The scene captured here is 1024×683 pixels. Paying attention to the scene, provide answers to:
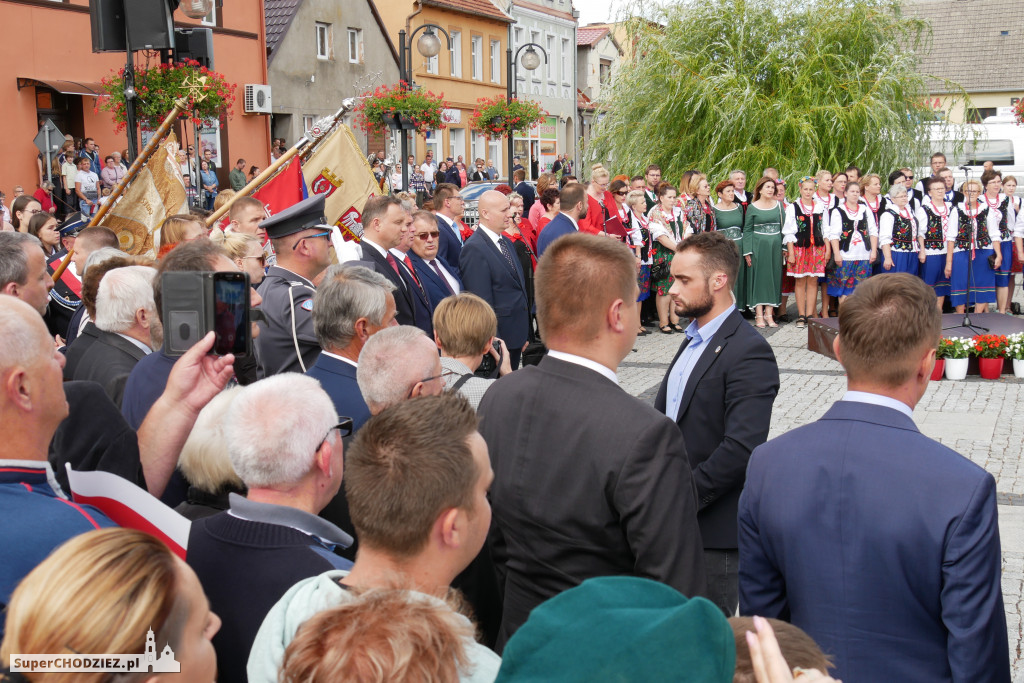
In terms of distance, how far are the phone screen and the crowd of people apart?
75mm

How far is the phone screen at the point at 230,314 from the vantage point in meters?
2.88

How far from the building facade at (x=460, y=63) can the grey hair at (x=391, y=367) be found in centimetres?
3587

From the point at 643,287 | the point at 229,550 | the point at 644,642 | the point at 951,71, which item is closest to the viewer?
the point at 644,642

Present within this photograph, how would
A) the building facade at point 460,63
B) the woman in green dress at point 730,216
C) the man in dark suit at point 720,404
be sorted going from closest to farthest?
the man in dark suit at point 720,404 < the woman in green dress at point 730,216 < the building facade at point 460,63

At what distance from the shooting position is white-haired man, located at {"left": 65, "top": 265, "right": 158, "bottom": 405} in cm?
407

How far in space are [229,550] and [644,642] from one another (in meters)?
1.35

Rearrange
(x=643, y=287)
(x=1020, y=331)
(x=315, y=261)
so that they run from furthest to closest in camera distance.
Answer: (x=643, y=287), (x=1020, y=331), (x=315, y=261)

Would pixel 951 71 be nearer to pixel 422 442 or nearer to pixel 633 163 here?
pixel 633 163

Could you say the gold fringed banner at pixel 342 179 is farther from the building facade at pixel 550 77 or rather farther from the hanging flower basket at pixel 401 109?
the building facade at pixel 550 77

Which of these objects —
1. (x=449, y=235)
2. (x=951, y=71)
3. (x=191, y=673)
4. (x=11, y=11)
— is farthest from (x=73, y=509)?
(x=951, y=71)

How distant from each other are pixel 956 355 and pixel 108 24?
8.65m

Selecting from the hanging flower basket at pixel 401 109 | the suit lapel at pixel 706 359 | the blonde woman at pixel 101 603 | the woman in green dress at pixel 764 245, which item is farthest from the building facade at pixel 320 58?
the blonde woman at pixel 101 603

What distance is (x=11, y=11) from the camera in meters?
21.4

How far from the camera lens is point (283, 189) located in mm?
7281
